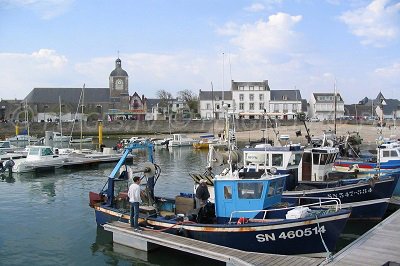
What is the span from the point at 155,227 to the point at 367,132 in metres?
68.5

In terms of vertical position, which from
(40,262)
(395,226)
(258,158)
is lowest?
(40,262)

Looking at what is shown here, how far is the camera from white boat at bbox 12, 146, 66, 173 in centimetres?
3550

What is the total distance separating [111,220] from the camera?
16719mm

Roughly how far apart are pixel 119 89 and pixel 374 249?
4573 inches

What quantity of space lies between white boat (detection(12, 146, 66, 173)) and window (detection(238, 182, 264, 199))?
2607 centimetres

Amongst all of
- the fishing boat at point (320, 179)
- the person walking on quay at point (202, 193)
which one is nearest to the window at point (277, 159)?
the fishing boat at point (320, 179)

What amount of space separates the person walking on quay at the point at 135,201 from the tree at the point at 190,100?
107885 millimetres

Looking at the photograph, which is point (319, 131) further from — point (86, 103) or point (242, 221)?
point (242, 221)

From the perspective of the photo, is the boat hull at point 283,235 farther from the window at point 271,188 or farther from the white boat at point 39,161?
the white boat at point 39,161

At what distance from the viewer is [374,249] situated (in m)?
12.7

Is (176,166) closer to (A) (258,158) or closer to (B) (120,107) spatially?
(A) (258,158)

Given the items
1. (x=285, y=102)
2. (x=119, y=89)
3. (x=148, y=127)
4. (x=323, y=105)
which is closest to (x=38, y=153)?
(x=148, y=127)

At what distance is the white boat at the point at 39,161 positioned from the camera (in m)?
35.5

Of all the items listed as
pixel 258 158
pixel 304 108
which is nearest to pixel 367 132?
pixel 304 108
